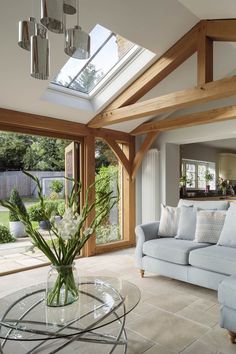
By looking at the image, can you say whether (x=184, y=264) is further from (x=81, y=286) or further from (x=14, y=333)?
(x=14, y=333)

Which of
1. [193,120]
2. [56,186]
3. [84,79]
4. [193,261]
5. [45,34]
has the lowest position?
[193,261]

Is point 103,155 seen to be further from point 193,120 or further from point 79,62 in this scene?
point 79,62

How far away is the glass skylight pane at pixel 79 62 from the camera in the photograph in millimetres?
3420

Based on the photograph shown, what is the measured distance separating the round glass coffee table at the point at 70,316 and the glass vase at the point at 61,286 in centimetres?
4

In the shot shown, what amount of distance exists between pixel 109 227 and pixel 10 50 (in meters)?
3.77

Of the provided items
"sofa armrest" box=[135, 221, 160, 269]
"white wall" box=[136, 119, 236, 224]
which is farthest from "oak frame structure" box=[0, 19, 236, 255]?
"sofa armrest" box=[135, 221, 160, 269]

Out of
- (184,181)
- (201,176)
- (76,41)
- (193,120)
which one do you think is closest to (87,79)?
(193,120)

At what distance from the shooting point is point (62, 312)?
1.84m

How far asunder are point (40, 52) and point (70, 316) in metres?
1.71

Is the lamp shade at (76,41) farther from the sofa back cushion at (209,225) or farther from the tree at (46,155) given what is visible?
the tree at (46,155)

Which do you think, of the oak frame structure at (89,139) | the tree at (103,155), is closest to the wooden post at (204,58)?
the oak frame structure at (89,139)

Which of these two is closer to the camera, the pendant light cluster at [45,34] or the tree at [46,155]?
the pendant light cluster at [45,34]

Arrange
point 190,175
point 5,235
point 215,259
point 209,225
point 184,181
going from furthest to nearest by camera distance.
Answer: point 190,175 < point 184,181 < point 5,235 < point 209,225 < point 215,259

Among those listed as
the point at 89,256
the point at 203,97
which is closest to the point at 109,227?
the point at 89,256
